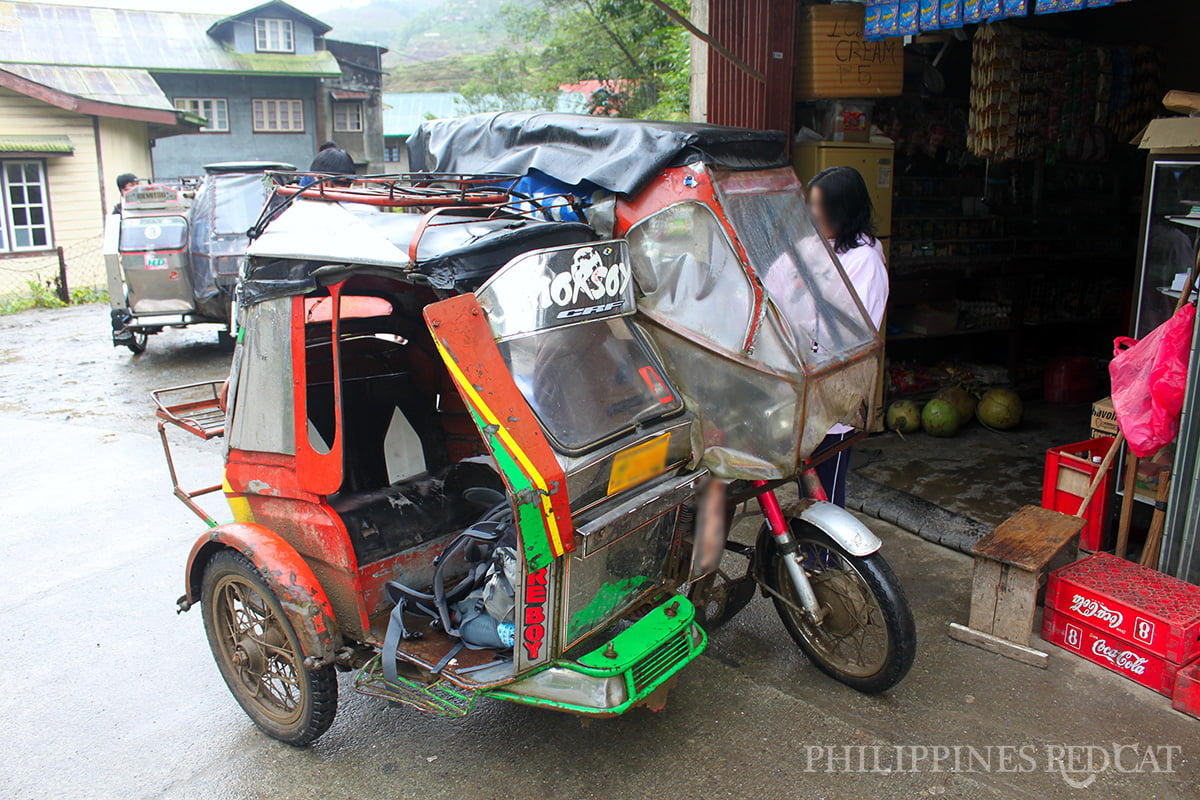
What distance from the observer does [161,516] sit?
19.4 feet

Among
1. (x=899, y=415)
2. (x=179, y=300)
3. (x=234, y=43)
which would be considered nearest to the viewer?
(x=899, y=415)

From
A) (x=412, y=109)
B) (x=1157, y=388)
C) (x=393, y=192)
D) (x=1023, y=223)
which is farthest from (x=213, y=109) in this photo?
(x=1157, y=388)

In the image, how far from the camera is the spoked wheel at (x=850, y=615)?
3.37 m

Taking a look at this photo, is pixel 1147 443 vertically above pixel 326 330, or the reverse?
pixel 326 330

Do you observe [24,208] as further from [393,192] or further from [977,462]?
[977,462]

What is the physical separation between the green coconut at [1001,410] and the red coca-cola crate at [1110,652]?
3.36 metres

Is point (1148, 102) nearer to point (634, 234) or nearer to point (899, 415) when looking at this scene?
point (899, 415)

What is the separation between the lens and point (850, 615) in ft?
11.7

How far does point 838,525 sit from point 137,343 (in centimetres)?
1031

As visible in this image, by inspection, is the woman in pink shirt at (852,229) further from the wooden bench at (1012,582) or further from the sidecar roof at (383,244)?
the sidecar roof at (383,244)

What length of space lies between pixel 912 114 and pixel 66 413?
8.37 metres

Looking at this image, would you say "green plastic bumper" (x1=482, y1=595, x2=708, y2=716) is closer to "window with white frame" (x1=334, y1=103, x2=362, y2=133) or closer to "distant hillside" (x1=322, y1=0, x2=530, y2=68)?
"window with white frame" (x1=334, y1=103, x2=362, y2=133)

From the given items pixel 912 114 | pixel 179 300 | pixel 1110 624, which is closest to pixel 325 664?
pixel 1110 624

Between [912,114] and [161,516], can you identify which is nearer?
[161,516]
